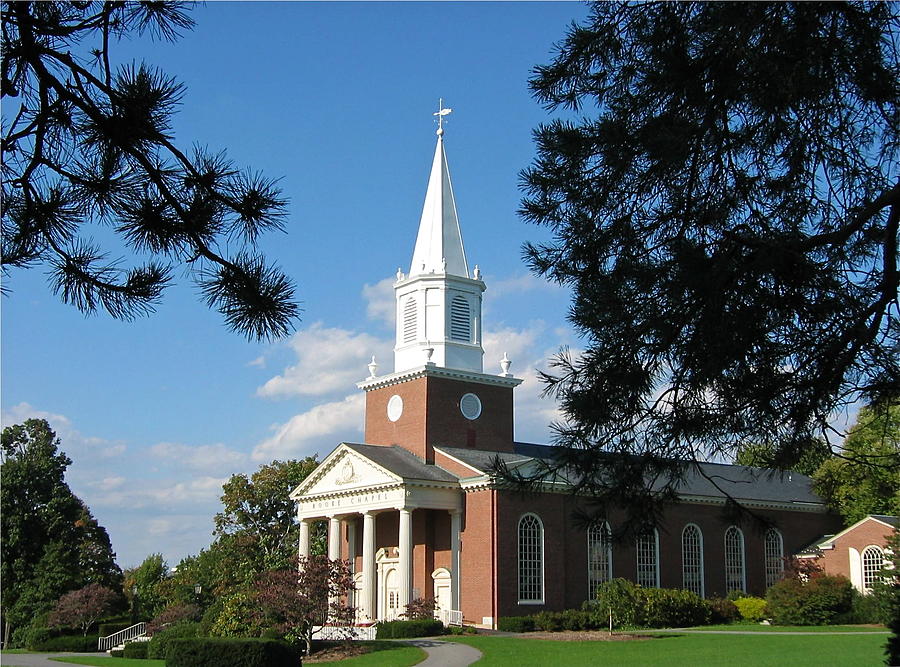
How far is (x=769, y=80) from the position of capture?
8.52 meters

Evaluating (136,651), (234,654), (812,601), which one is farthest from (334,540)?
(234,654)

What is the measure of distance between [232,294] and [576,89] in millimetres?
4864

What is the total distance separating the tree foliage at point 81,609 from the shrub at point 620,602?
25.5 m

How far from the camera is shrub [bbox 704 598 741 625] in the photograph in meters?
49.3

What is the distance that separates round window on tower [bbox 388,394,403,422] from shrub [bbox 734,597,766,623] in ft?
63.7

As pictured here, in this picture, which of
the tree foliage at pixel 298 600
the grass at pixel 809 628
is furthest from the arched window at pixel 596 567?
the tree foliage at pixel 298 600

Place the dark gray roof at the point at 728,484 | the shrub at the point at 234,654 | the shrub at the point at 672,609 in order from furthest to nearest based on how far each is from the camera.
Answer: the dark gray roof at the point at 728,484
the shrub at the point at 672,609
the shrub at the point at 234,654

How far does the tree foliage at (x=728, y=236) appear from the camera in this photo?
8.48 metres

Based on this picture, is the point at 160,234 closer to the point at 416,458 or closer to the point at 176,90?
the point at 176,90

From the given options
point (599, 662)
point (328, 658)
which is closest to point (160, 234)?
point (599, 662)

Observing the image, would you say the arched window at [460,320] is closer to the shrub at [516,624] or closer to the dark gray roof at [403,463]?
the dark gray roof at [403,463]

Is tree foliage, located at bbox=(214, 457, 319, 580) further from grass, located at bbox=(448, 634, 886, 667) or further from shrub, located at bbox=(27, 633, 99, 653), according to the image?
grass, located at bbox=(448, 634, 886, 667)

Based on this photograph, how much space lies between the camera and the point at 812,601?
4612 centimetres

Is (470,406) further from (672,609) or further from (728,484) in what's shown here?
(728,484)
